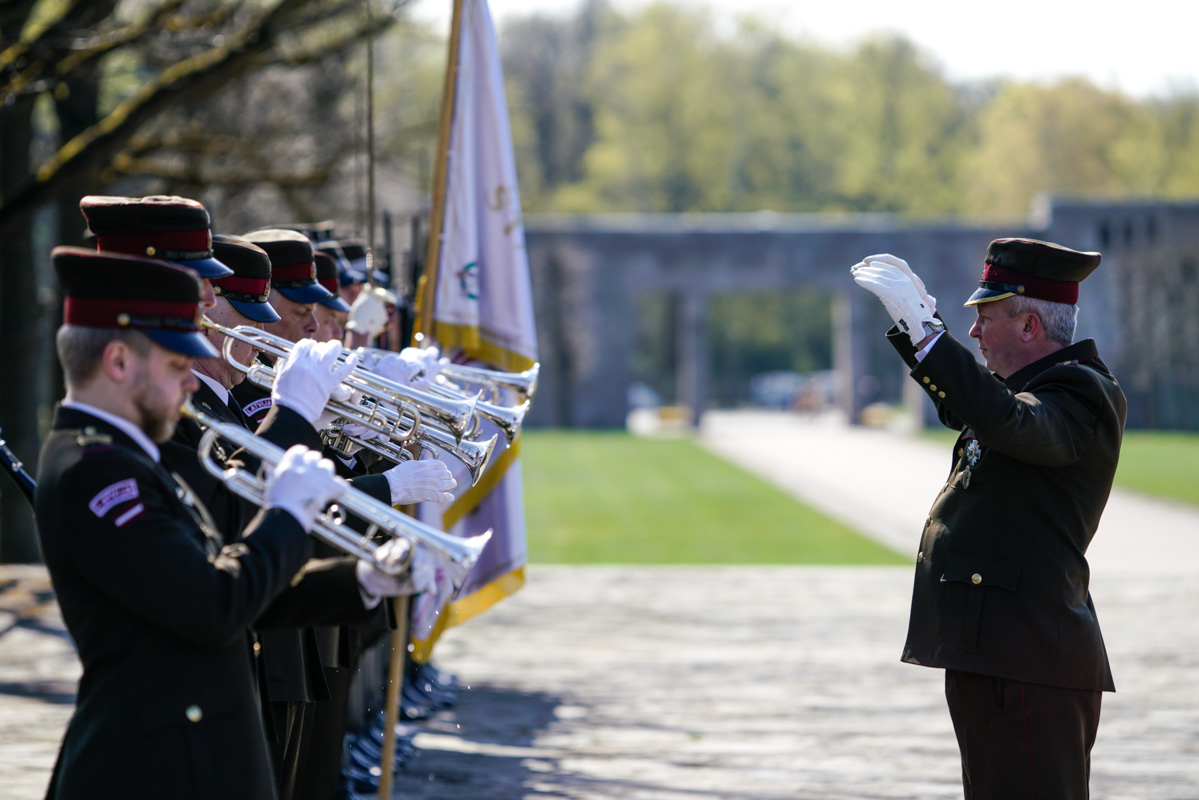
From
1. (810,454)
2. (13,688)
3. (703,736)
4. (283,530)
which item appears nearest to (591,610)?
(703,736)

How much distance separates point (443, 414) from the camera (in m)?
4.25

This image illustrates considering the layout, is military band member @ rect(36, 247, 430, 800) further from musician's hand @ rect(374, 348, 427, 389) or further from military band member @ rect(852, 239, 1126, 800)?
military band member @ rect(852, 239, 1126, 800)

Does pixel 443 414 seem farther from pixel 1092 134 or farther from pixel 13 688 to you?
pixel 1092 134

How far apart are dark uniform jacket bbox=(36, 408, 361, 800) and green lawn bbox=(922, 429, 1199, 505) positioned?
46.9 ft

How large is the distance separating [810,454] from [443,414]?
26.9m

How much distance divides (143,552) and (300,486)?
33 cm

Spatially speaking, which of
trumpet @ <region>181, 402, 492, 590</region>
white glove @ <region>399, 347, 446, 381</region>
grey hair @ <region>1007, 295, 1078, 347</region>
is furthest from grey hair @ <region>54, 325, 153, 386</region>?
grey hair @ <region>1007, 295, 1078, 347</region>

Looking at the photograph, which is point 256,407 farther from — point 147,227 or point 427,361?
point 147,227

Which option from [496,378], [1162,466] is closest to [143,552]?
[496,378]

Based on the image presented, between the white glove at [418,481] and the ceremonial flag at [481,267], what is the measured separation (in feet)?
9.43

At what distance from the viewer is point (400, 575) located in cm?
285

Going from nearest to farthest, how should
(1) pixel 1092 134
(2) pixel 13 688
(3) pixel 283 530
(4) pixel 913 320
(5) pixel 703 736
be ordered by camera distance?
(3) pixel 283 530 < (4) pixel 913 320 < (5) pixel 703 736 < (2) pixel 13 688 < (1) pixel 1092 134

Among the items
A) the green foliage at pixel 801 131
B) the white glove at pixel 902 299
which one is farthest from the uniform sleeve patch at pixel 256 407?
the green foliage at pixel 801 131

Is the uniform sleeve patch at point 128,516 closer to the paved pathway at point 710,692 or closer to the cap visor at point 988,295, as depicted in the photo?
the cap visor at point 988,295
